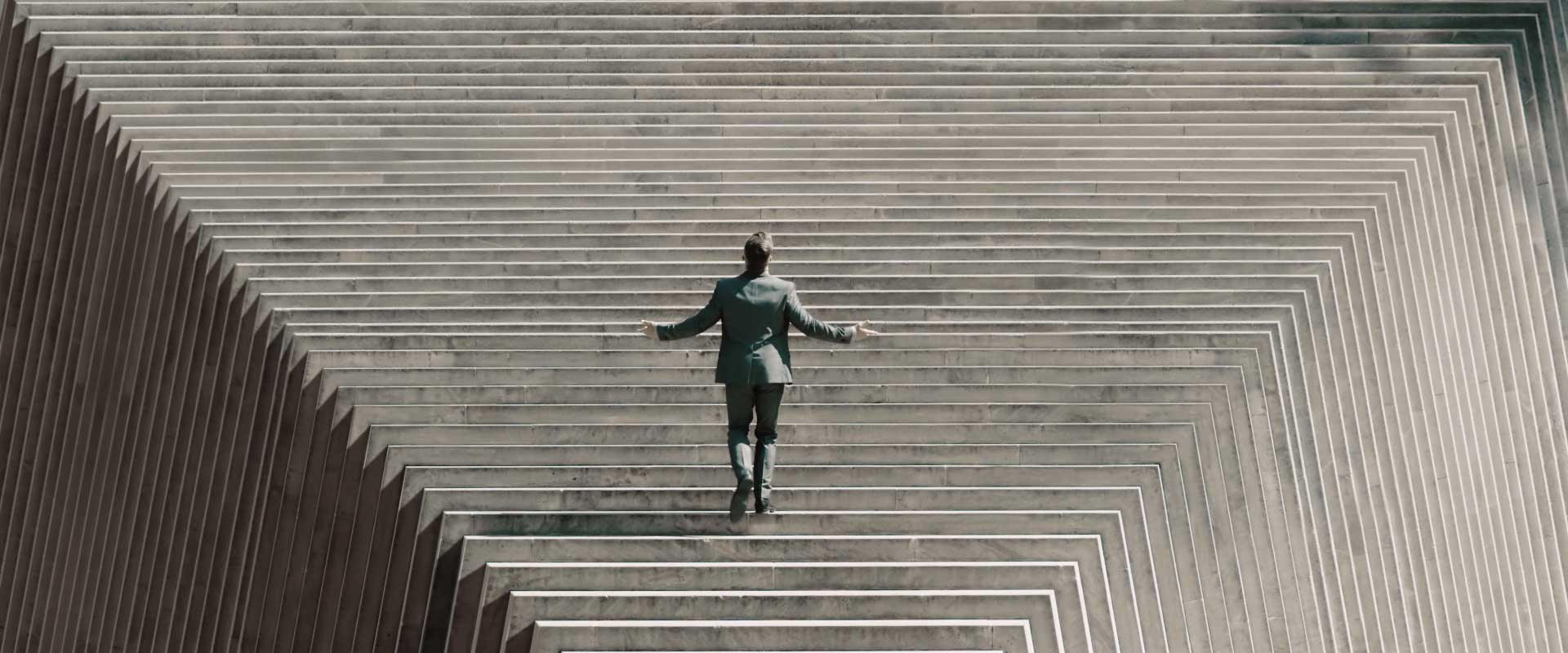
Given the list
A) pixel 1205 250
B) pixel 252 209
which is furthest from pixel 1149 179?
pixel 252 209

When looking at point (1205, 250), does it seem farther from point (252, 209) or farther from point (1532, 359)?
point (252, 209)

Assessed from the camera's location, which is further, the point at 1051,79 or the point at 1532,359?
the point at 1051,79

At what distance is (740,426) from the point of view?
796 cm

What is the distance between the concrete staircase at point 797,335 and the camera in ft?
27.8

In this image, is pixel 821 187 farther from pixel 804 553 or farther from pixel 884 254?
pixel 804 553

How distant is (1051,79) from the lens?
1147 cm

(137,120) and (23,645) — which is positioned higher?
(137,120)

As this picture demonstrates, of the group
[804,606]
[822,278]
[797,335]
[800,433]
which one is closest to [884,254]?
[822,278]

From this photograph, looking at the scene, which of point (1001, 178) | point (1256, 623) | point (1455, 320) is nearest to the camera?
point (1256, 623)

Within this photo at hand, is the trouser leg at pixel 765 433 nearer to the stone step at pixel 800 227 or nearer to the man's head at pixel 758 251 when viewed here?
the man's head at pixel 758 251

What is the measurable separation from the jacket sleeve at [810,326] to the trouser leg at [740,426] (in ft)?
1.37

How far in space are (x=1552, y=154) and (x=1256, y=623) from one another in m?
4.64

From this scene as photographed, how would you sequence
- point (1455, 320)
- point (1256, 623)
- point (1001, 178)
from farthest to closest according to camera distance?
point (1001, 178) < point (1455, 320) < point (1256, 623)

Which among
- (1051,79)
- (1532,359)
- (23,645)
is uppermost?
(1051,79)
